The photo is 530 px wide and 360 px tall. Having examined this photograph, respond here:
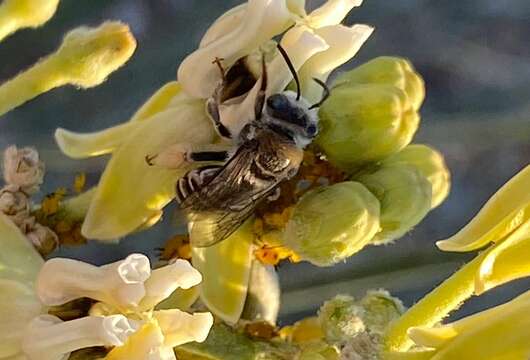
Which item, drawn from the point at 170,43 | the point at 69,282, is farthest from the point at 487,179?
the point at 69,282

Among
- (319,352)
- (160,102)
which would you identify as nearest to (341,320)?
(319,352)

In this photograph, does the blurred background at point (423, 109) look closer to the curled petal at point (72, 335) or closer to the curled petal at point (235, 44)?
the curled petal at point (235, 44)

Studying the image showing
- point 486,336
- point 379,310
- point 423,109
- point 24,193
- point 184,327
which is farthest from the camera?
point 423,109

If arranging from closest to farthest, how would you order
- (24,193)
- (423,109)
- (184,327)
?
(184,327) < (24,193) < (423,109)

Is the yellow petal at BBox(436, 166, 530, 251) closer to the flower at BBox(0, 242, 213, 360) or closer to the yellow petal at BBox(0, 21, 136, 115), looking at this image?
the flower at BBox(0, 242, 213, 360)

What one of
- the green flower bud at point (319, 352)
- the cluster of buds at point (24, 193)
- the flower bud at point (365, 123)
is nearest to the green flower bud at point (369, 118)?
the flower bud at point (365, 123)

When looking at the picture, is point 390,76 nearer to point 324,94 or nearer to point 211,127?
point 324,94

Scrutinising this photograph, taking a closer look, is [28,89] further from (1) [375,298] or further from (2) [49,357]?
(1) [375,298]
